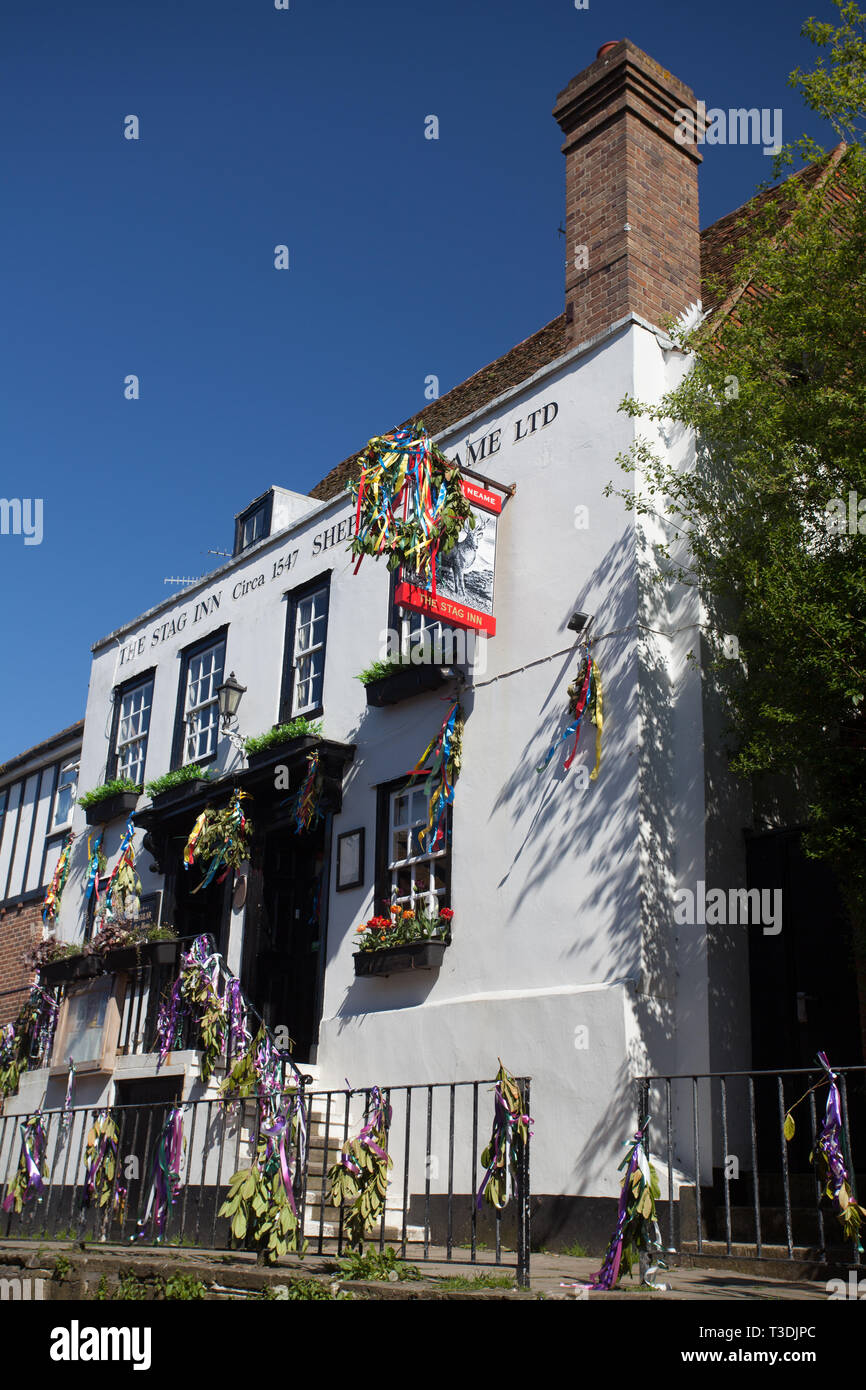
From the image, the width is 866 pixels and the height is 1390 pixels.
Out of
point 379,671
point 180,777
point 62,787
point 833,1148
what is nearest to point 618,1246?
point 833,1148

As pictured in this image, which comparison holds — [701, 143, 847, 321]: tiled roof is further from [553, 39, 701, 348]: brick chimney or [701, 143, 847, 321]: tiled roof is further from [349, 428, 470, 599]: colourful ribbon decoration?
[349, 428, 470, 599]: colourful ribbon decoration

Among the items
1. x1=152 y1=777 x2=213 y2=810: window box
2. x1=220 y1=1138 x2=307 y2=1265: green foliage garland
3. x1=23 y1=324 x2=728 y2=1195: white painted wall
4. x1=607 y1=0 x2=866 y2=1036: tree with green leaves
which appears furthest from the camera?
x1=152 y1=777 x2=213 y2=810: window box

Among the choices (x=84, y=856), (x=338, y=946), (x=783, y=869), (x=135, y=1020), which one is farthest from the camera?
(x=84, y=856)

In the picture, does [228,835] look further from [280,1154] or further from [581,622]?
[280,1154]

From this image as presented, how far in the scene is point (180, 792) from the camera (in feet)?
46.5

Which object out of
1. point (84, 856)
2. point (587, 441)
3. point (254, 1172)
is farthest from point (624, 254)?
point (84, 856)

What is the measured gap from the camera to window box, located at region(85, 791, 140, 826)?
15500 millimetres

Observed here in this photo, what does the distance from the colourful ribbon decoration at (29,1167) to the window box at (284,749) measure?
3.92 m

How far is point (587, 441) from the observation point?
34.8 feet

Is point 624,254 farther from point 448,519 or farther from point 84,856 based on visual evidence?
point 84,856

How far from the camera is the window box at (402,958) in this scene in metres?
10.4

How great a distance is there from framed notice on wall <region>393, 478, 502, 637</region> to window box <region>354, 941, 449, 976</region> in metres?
2.74

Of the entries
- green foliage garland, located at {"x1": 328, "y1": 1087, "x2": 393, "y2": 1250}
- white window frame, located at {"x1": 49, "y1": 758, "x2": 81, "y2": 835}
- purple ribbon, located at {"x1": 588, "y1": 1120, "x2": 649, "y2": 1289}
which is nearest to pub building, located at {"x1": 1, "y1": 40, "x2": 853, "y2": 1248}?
green foliage garland, located at {"x1": 328, "y1": 1087, "x2": 393, "y2": 1250}
